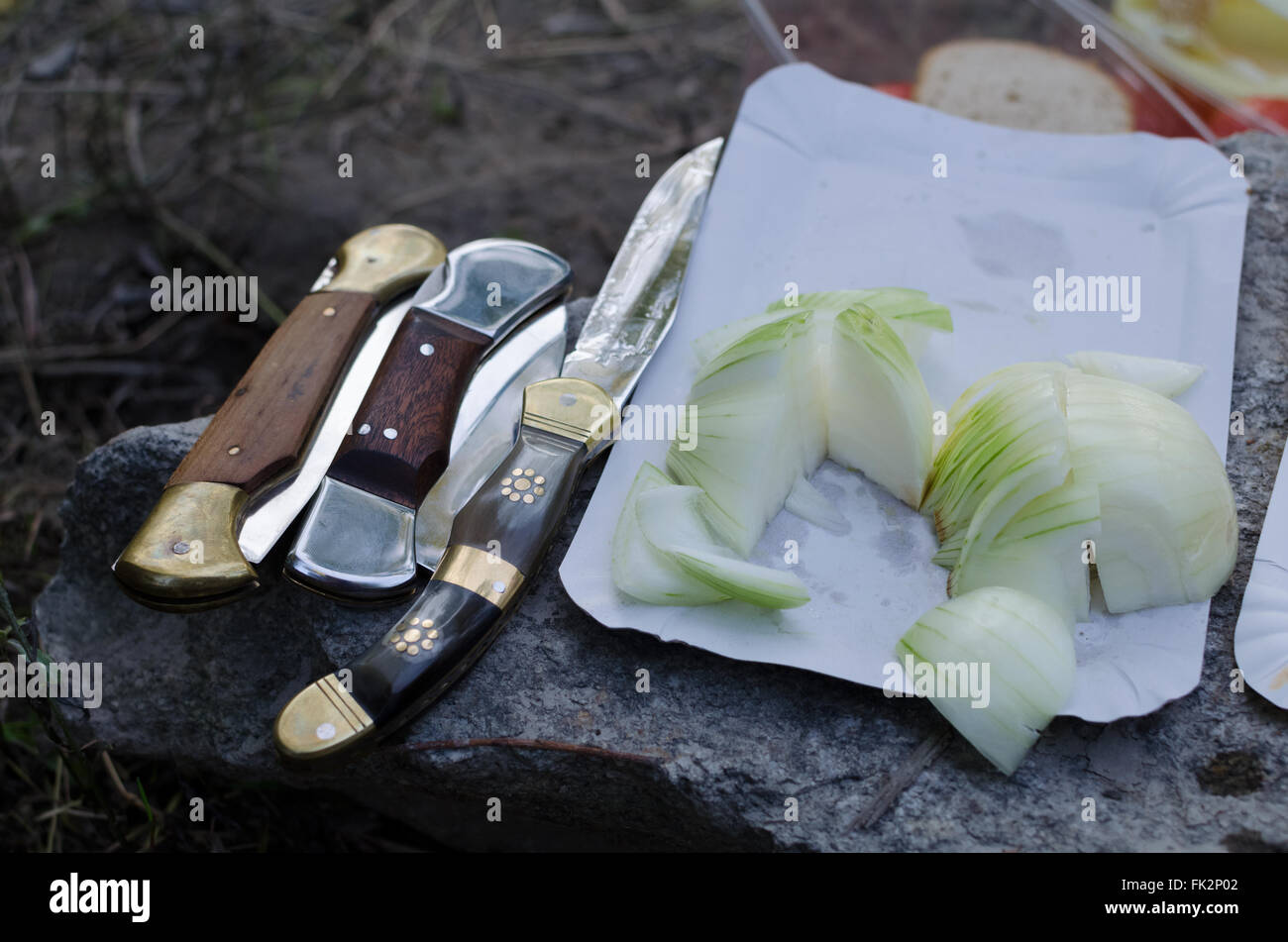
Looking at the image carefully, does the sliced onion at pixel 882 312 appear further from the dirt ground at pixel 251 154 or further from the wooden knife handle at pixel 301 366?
the dirt ground at pixel 251 154

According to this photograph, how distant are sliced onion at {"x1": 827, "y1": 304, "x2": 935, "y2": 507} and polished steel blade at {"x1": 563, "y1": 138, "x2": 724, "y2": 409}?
251mm

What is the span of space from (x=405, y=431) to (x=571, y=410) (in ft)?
0.60

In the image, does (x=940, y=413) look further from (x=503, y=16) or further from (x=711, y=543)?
(x=503, y=16)

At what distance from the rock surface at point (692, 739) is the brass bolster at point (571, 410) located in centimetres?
9

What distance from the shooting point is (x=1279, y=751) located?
1017 mm

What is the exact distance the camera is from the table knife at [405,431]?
1.09 m

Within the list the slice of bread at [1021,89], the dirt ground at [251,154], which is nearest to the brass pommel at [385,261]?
the dirt ground at [251,154]

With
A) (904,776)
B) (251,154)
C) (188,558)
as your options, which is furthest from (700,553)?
(251,154)

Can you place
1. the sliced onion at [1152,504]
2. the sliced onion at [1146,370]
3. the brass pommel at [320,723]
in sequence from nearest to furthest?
Answer: the brass pommel at [320,723] < the sliced onion at [1152,504] < the sliced onion at [1146,370]

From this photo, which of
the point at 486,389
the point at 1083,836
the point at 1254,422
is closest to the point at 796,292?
the point at 486,389

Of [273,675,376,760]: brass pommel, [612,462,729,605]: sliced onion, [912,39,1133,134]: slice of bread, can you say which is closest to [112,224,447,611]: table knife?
[273,675,376,760]: brass pommel

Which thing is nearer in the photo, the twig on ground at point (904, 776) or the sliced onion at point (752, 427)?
the twig on ground at point (904, 776)

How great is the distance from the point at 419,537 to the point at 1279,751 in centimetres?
87

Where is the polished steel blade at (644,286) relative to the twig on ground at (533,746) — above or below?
above
